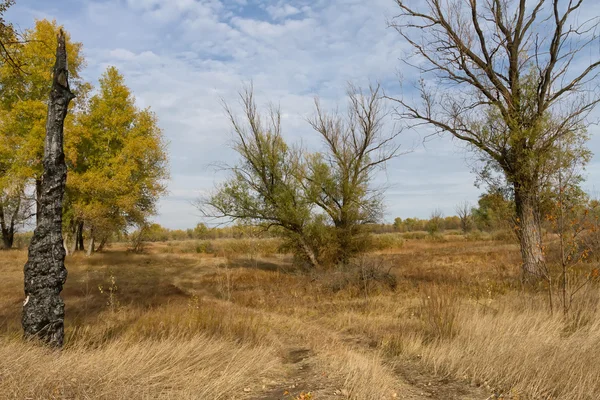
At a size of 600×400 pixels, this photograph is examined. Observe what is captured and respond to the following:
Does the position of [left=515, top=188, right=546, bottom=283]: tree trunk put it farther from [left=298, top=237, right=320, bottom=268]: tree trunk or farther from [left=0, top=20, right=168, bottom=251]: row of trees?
[left=0, top=20, right=168, bottom=251]: row of trees

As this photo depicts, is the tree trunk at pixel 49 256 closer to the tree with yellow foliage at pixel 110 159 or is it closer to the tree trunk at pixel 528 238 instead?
the tree trunk at pixel 528 238

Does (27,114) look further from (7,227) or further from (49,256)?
(49,256)

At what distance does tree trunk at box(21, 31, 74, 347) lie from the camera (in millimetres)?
5105

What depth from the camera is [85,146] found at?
2316cm

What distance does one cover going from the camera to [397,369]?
5328mm

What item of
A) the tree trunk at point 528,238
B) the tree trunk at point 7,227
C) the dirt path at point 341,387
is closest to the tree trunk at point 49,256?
the dirt path at point 341,387

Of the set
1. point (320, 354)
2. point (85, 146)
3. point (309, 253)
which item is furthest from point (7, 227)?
point (320, 354)

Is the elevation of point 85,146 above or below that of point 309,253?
above

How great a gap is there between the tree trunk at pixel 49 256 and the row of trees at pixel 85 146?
54.2ft

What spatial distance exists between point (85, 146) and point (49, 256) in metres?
20.4

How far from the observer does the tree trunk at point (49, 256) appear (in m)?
5.11

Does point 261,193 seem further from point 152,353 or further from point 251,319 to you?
point 152,353

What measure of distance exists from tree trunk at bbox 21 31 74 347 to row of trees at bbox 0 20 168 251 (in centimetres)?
1653

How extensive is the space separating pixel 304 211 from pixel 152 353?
14.0m
